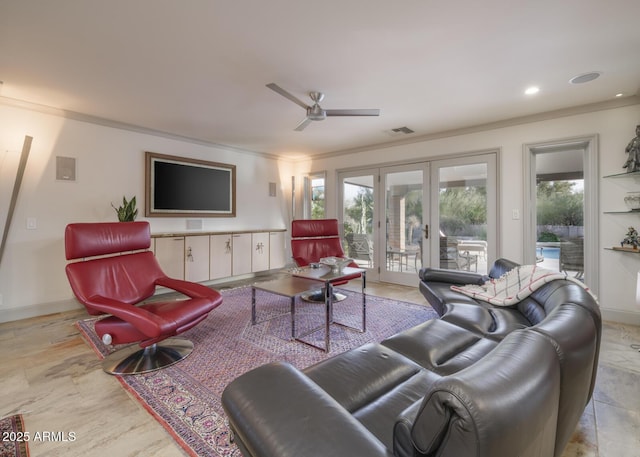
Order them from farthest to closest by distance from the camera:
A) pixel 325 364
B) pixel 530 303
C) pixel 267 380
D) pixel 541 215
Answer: pixel 541 215, pixel 530 303, pixel 325 364, pixel 267 380

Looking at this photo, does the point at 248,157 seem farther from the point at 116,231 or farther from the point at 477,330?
the point at 477,330

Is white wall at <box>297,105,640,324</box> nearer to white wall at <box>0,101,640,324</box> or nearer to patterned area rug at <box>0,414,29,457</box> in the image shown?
white wall at <box>0,101,640,324</box>

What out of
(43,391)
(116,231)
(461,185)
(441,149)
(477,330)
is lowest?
(43,391)

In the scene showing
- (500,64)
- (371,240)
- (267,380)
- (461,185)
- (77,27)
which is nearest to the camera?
(267,380)

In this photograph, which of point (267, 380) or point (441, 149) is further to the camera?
point (441, 149)

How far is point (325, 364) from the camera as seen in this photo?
141 centimetres

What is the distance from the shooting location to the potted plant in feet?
12.4

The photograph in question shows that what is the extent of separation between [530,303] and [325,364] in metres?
1.71

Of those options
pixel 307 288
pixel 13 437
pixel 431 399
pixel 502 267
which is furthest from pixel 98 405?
pixel 502 267

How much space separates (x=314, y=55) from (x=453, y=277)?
2456 millimetres

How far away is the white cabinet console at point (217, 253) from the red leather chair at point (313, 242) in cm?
122

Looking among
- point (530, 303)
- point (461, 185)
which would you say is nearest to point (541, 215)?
point (461, 185)

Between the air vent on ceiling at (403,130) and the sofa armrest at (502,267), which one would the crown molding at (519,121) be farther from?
the sofa armrest at (502,267)

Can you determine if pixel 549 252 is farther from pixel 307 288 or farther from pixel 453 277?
pixel 307 288
